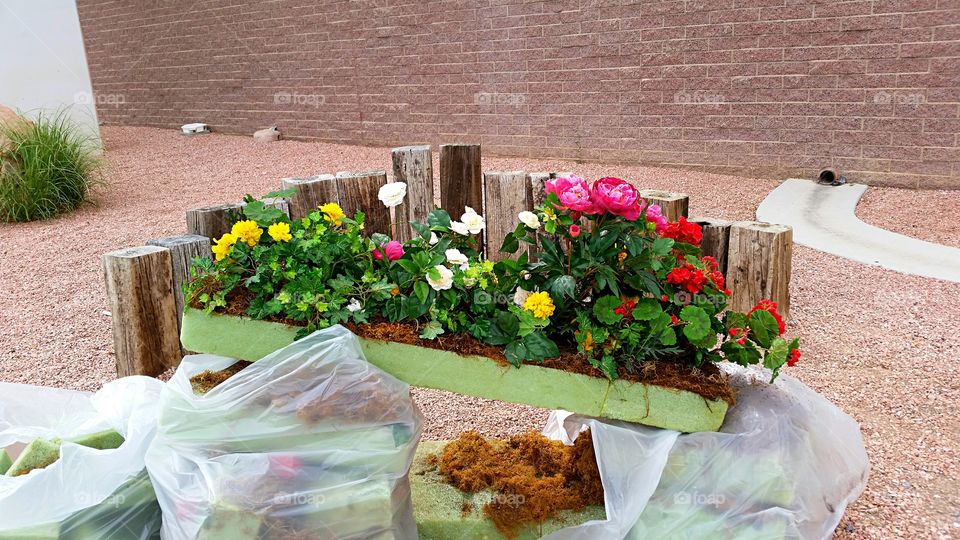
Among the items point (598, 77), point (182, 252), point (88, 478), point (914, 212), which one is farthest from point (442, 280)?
point (598, 77)

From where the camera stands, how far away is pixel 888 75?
6.55 metres

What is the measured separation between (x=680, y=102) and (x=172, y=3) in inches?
327

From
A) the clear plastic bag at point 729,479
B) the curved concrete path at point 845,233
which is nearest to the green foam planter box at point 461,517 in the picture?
the clear plastic bag at point 729,479

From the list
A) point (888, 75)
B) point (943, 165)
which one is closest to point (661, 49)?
point (888, 75)

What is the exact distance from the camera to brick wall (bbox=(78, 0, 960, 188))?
6586mm

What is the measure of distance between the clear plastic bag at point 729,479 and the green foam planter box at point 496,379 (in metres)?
0.06

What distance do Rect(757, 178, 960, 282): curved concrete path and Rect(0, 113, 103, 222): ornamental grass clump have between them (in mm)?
6482

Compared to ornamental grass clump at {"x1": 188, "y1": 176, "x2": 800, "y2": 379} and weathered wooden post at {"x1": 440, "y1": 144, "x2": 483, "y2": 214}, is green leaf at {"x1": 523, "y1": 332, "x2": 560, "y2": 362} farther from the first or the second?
weathered wooden post at {"x1": 440, "y1": 144, "x2": 483, "y2": 214}

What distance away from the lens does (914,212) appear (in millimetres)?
6207

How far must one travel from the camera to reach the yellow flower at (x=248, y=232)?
2.45 m

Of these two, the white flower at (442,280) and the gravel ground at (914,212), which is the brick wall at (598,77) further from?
the white flower at (442,280)

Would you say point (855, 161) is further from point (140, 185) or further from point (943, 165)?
point (140, 185)

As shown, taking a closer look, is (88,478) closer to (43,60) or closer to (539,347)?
(539,347)

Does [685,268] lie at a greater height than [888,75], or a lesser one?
lesser
